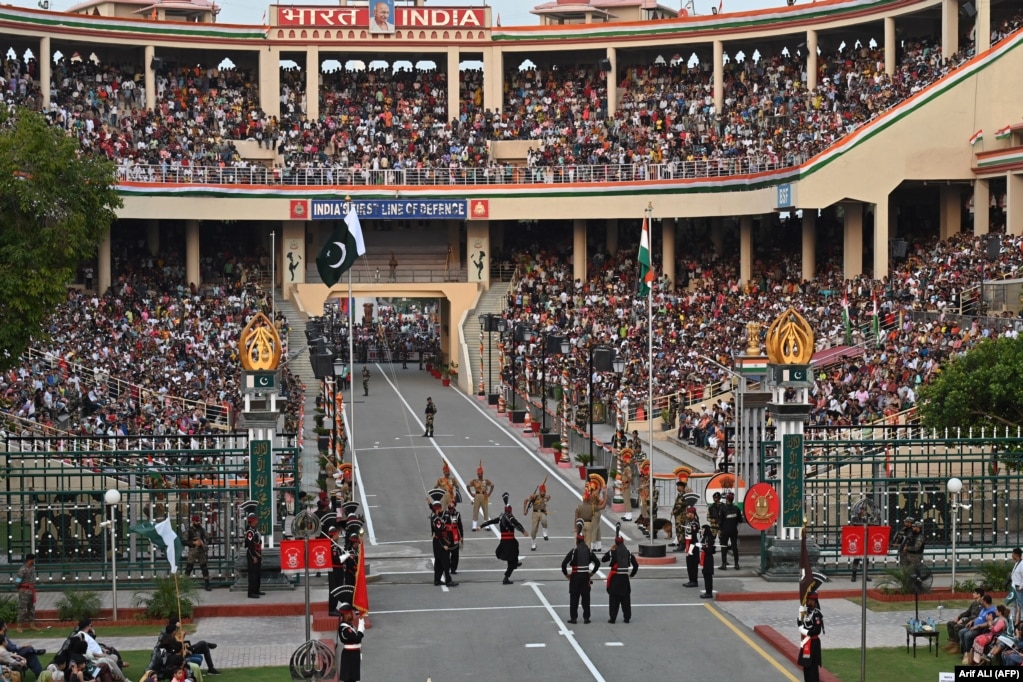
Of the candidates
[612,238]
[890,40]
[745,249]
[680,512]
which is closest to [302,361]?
[612,238]

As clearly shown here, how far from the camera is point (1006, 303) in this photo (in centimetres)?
4594

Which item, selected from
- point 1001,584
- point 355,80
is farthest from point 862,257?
point 1001,584

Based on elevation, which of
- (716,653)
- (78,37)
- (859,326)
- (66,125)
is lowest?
(716,653)

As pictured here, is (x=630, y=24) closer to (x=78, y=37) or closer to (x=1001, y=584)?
(x=78, y=37)

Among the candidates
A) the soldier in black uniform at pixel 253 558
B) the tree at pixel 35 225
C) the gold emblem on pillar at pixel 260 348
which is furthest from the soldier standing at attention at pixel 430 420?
the soldier in black uniform at pixel 253 558

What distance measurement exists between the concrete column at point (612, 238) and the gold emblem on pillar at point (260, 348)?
43700 millimetres

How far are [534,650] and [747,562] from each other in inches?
321

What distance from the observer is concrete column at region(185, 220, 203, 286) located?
6781 centimetres

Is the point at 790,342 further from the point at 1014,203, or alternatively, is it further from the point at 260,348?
the point at 1014,203

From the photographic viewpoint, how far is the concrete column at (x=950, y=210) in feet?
194

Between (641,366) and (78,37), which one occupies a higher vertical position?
(78,37)

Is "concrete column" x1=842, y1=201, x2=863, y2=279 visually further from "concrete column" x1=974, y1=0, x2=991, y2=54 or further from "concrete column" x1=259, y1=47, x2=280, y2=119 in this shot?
"concrete column" x1=259, y1=47, x2=280, y2=119

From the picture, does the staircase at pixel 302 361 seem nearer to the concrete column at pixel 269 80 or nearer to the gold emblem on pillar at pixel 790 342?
the concrete column at pixel 269 80

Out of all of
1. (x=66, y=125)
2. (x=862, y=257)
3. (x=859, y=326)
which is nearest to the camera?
(x=859, y=326)
